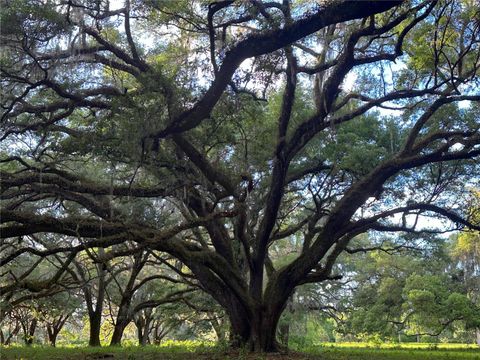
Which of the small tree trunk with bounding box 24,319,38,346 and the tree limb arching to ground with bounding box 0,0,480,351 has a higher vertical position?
the tree limb arching to ground with bounding box 0,0,480,351

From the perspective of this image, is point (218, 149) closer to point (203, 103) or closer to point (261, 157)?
point (261, 157)

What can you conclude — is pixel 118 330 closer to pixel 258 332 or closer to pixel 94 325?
pixel 94 325

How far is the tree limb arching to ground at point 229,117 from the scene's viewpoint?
8062mm

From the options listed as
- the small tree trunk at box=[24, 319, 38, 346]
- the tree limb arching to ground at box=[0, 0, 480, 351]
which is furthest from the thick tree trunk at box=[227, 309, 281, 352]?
the small tree trunk at box=[24, 319, 38, 346]

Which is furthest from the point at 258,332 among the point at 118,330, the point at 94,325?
the point at 94,325

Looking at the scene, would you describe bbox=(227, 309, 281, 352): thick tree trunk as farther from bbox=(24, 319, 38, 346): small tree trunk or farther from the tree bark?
bbox=(24, 319, 38, 346): small tree trunk

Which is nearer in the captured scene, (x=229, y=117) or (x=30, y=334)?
(x=229, y=117)

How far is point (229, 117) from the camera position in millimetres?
9977

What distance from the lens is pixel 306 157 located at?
12711mm

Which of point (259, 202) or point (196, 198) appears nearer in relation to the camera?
point (196, 198)

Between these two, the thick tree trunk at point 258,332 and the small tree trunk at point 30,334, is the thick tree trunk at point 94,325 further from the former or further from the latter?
the thick tree trunk at point 258,332

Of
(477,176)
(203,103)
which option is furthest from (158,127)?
(477,176)

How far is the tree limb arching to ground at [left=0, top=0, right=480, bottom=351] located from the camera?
317 inches

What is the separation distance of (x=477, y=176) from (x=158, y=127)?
25.7 feet
